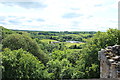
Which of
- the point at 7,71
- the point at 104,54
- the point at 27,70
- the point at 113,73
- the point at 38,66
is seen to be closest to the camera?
the point at 113,73

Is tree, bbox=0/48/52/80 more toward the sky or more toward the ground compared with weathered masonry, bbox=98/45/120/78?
more toward the ground

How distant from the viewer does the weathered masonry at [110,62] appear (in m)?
2.84

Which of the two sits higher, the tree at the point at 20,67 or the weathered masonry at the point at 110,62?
the weathered masonry at the point at 110,62

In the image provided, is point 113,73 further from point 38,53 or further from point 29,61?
point 38,53

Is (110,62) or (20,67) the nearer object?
(110,62)

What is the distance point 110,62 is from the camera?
3043mm

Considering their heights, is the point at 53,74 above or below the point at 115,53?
below

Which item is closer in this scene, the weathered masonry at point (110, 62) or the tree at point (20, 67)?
the weathered masonry at point (110, 62)

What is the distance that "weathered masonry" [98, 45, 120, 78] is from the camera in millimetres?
2843

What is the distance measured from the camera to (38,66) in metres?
11.1

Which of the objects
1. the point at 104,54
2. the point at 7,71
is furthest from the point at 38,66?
the point at 104,54

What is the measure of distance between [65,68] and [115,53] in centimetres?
820

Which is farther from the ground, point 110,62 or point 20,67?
point 110,62

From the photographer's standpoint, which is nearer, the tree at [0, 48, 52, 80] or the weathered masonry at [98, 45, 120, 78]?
the weathered masonry at [98, 45, 120, 78]
